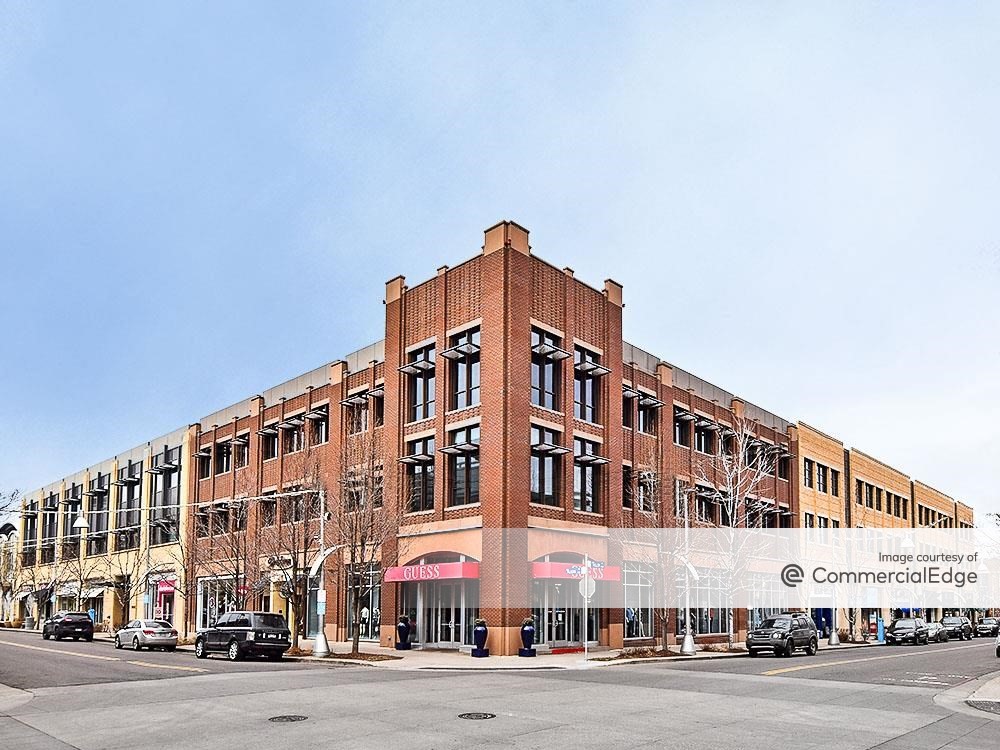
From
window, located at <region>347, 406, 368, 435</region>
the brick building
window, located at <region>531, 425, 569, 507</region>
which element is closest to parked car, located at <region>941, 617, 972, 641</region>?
the brick building

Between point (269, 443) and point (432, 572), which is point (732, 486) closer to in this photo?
point (432, 572)

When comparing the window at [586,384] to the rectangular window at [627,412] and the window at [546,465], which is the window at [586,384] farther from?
the rectangular window at [627,412]

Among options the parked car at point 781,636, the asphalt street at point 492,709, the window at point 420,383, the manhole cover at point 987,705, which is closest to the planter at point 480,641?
the asphalt street at point 492,709

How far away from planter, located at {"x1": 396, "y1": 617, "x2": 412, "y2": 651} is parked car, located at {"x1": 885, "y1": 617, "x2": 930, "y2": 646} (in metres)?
34.7

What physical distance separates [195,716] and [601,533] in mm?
29358

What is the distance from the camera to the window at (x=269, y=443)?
190 ft

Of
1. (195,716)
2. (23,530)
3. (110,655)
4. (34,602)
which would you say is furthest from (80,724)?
(23,530)

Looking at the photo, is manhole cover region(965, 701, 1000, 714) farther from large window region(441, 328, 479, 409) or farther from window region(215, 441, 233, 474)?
window region(215, 441, 233, 474)

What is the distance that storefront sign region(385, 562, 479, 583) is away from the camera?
40188 mm

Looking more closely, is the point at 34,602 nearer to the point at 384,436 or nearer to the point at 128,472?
the point at 128,472

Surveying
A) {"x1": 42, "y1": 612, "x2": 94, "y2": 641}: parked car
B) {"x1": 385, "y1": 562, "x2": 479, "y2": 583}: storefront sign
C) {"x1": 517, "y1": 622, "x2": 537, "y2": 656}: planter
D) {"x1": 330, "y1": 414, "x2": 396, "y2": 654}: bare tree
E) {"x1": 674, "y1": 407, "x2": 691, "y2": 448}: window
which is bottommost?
{"x1": 42, "y1": 612, "x2": 94, "y2": 641}: parked car

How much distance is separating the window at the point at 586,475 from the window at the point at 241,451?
2383 centimetres

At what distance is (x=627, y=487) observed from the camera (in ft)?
160

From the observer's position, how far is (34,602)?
9562 cm
